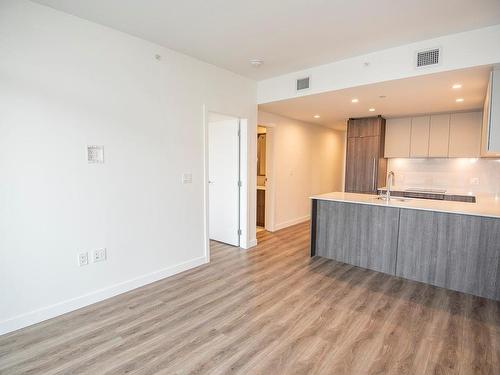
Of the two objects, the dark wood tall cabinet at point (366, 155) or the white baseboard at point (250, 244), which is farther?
the dark wood tall cabinet at point (366, 155)

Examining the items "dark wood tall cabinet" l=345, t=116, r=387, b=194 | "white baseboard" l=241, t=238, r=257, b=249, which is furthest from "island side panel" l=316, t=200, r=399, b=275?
"dark wood tall cabinet" l=345, t=116, r=387, b=194

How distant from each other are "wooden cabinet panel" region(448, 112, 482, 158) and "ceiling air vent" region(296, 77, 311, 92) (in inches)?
119

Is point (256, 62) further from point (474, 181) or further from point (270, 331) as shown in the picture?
point (474, 181)

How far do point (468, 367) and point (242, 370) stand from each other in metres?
1.57

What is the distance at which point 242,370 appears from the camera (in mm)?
1912

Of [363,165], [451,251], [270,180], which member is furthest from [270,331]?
[363,165]

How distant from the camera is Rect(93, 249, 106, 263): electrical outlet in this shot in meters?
2.80

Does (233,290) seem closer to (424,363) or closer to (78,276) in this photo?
(78,276)

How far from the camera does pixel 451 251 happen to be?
10.3 feet

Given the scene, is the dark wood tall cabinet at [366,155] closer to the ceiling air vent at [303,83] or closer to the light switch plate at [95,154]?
the ceiling air vent at [303,83]

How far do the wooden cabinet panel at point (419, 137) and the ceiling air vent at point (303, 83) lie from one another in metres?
2.79

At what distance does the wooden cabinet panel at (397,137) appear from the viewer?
5.47 metres

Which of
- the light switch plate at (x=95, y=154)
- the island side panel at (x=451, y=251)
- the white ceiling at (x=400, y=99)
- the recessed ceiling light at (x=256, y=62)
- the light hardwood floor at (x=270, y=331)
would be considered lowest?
the light hardwood floor at (x=270, y=331)

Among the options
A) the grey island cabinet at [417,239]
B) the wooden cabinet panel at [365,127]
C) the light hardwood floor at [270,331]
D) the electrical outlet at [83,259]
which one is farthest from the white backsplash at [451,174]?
the electrical outlet at [83,259]
